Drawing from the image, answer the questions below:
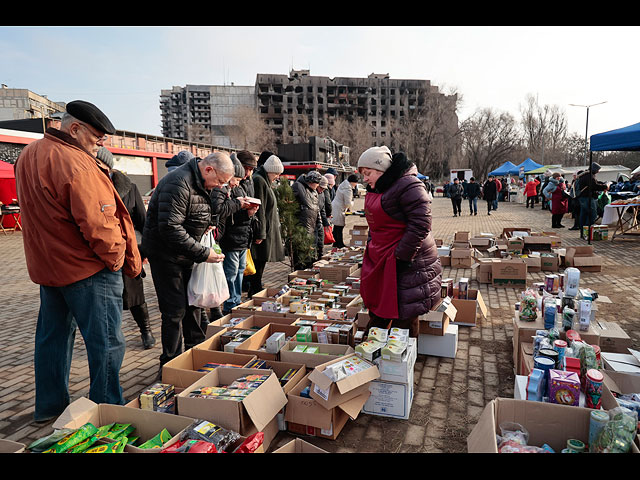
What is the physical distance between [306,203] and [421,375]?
4.16 m

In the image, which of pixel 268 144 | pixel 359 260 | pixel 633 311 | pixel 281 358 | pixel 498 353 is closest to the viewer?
pixel 281 358

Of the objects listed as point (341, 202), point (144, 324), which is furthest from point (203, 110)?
point (144, 324)

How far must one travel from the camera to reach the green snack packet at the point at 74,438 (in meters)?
2.10

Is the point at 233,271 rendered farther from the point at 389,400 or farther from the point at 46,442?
the point at 46,442

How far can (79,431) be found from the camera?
2213 mm

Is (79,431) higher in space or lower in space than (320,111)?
lower

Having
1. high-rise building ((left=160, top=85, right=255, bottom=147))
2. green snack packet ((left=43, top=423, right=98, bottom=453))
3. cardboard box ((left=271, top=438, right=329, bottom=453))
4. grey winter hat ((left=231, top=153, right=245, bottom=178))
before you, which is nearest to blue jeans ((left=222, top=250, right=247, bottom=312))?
grey winter hat ((left=231, top=153, right=245, bottom=178))

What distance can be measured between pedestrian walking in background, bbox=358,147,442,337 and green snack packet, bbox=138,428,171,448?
180cm

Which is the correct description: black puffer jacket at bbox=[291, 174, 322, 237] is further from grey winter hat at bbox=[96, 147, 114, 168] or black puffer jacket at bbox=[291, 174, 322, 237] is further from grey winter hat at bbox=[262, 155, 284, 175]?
grey winter hat at bbox=[96, 147, 114, 168]

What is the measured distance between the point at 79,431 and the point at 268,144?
248 ft

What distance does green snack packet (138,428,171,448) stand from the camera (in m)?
2.27

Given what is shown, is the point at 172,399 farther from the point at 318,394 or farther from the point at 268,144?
the point at 268,144

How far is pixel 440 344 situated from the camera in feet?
13.3
